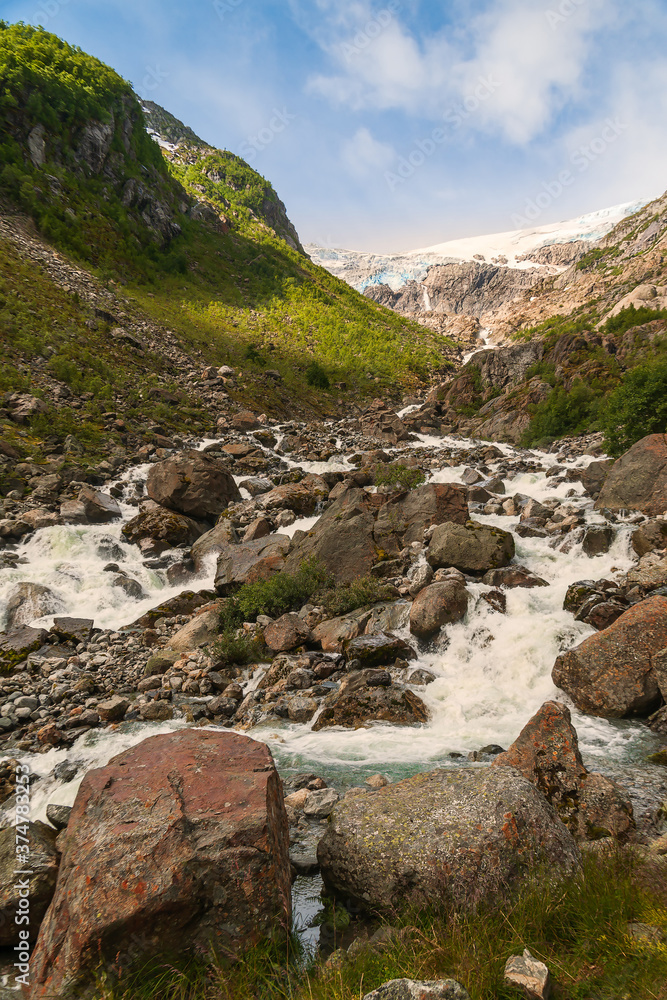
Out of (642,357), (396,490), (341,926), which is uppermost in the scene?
(642,357)

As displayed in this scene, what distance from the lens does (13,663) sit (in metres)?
10.3

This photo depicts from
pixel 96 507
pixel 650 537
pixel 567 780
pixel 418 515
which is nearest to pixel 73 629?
pixel 96 507

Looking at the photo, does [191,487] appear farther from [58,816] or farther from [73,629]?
[58,816]

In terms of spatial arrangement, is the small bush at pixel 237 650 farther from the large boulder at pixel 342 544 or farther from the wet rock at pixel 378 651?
the large boulder at pixel 342 544

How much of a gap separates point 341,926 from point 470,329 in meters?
101

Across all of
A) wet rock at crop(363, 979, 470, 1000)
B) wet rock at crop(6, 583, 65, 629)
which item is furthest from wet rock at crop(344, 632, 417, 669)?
wet rock at crop(6, 583, 65, 629)

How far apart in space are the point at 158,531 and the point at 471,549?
11139 mm

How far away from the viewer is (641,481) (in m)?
13.4

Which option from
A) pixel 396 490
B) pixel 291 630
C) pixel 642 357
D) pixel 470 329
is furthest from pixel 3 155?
pixel 470 329

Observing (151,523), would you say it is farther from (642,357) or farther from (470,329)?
(470,329)

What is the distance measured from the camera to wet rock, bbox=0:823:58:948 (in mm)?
3576

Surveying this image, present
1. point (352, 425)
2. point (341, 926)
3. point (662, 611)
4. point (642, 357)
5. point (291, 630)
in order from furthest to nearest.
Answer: point (352, 425) < point (642, 357) < point (291, 630) < point (662, 611) < point (341, 926)

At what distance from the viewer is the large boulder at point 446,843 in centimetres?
356

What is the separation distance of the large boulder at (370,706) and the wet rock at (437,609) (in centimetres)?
193
